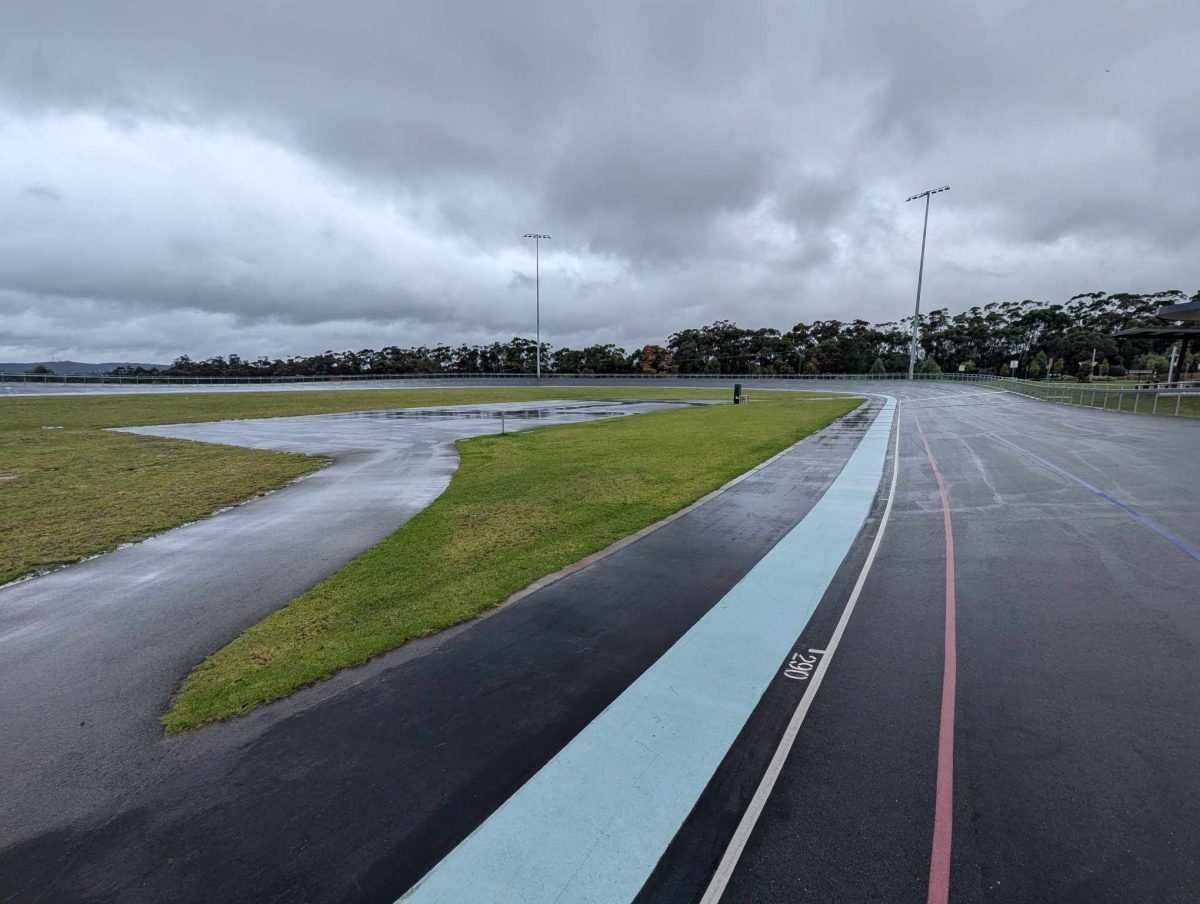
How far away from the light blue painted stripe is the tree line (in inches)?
4401

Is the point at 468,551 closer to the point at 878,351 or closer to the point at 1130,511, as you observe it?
the point at 1130,511

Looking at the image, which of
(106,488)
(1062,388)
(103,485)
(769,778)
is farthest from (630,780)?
(1062,388)

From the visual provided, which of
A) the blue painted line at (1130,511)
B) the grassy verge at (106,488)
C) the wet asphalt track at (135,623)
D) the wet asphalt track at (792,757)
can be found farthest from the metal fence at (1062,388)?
the grassy verge at (106,488)

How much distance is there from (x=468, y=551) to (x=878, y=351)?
425 feet

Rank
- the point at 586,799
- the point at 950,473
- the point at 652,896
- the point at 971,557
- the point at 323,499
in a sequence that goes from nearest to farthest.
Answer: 1. the point at 652,896
2. the point at 586,799
3. the point at 971,557
4. the point at 323,499
5. the point at 950,473

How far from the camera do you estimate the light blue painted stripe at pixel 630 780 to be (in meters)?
2.88

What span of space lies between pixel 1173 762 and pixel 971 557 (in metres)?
4.29

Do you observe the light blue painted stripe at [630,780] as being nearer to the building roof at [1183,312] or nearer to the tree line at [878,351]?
the building roof at [1183,312]

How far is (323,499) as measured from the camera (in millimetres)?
11188

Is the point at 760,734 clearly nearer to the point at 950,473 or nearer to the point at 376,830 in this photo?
the point at 376,830

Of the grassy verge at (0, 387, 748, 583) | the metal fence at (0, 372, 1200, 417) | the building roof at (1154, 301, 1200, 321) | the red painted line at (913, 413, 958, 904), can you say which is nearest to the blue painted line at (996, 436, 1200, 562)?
the red painted line at (913, 413, 958, 904)

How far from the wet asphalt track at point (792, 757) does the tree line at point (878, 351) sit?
110690 mm

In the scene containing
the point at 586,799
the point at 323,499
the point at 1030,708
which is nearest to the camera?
the point at 586,799

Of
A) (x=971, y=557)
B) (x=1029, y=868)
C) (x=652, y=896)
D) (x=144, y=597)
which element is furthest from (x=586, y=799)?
(x=971, y=557)
